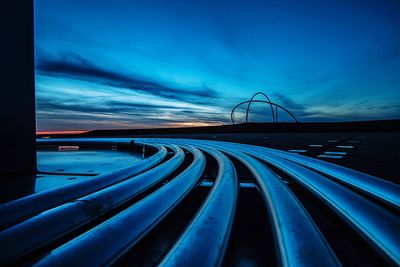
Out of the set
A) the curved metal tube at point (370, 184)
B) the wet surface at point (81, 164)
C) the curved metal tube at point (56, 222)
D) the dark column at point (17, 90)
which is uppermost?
the dark column at point (17, 90)

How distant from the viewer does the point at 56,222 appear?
3.07 feet

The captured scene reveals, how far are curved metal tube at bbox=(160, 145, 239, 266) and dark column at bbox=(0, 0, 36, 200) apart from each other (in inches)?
81.8

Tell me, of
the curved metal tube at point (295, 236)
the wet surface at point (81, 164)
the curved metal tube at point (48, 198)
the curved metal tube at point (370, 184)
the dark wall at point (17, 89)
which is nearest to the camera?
the curved metal tube at point (295, 236)

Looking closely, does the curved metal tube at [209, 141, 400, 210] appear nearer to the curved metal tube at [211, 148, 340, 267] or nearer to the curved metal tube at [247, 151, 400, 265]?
the curved metal tube at [247, 151, 400, 265]

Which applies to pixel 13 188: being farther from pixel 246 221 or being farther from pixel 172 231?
pixel 246 221

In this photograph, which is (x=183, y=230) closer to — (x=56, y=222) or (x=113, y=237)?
(x=113, y=237)

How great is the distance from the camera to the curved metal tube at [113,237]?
2.25 feet

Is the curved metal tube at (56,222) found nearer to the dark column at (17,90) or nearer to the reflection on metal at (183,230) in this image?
the reflection on metal at (183,230)

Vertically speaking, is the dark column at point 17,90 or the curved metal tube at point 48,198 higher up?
the dark column at point 17,90

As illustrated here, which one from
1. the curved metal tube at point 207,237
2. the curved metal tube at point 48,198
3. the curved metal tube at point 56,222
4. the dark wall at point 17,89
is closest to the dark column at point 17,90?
the dark wall at point 17,89

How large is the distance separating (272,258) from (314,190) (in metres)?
0.67

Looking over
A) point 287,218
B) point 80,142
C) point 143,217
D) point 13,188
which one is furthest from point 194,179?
point 80,142

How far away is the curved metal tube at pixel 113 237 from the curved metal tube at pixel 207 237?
18 centimetres

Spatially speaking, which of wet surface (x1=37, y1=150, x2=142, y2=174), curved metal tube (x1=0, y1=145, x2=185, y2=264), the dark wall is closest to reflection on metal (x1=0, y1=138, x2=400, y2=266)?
curved metal tube (x1=0, y1=145, x2=185, y2=264)
